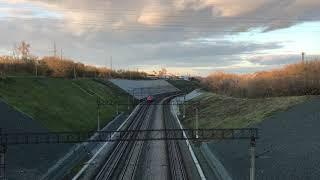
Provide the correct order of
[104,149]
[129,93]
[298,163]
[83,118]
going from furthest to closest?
[129,93] < [83,118] < [104,149] < [298,163]

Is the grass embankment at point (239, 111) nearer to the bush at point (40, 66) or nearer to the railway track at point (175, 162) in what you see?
the railway track at point (175, 162)

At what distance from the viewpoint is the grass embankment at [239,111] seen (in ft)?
253

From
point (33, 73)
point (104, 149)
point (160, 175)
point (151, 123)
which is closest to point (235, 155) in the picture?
point (160, 175)

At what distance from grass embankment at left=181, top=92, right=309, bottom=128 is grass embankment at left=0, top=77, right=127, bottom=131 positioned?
1929cm

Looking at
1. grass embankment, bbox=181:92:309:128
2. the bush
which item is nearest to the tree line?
the bush

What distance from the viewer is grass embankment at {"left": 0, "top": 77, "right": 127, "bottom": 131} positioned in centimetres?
7050

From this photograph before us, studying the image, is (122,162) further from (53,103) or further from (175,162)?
(53,103)

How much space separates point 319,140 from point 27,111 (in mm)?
37100

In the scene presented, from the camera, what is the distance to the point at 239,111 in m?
90.2

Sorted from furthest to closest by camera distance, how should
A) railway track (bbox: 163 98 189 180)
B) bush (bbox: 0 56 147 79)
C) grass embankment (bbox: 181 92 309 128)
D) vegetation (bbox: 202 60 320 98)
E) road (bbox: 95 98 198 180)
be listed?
bush (bbox: 0 56 147 79) < vegetation (bbox: 202 60 320 98) < grass embankment (bbox: 181 92 309 128) < road (bbox: 95 98 198 180) < railway track (bbox: 163 98 189 180)

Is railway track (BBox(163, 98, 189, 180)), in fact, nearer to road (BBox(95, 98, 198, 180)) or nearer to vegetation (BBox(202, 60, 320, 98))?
road (BBox(95, 98, 198, 180))

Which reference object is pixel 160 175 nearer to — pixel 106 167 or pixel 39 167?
pixel 106 167

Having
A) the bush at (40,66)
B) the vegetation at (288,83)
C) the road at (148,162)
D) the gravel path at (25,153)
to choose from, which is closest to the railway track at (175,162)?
the road at (148,162)

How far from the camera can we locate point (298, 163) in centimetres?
4378
